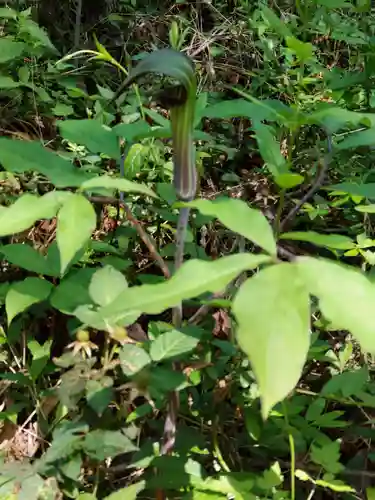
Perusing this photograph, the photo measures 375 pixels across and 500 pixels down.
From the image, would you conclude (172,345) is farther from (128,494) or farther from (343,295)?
(343,295)

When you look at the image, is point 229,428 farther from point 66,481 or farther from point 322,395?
point 66,481

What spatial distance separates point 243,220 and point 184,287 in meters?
0.13

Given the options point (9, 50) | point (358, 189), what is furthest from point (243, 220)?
point (9, 50)

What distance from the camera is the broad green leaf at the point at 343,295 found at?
618 mm

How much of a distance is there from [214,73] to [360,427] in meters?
1.62

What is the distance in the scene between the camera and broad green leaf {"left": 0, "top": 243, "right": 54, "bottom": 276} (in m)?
1.11

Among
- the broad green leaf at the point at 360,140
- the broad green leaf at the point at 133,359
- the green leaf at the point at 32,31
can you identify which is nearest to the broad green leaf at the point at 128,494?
the broad green leaf at the point at 133,359

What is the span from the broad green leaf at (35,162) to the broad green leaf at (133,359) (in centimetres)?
27

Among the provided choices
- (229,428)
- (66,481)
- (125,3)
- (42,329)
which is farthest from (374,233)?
(125,3)

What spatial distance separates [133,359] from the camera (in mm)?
936

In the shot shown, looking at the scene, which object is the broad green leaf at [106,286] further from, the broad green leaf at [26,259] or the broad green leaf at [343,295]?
the broad green leaf at [343,295]

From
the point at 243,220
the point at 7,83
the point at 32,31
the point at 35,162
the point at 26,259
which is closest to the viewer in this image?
the point at 243,220

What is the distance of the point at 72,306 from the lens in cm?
102

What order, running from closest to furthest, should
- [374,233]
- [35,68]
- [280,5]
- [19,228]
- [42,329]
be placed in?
1. [19,228]
2. [42,329]
3. [374,233]
4. [35,68]
5. [280,5]
